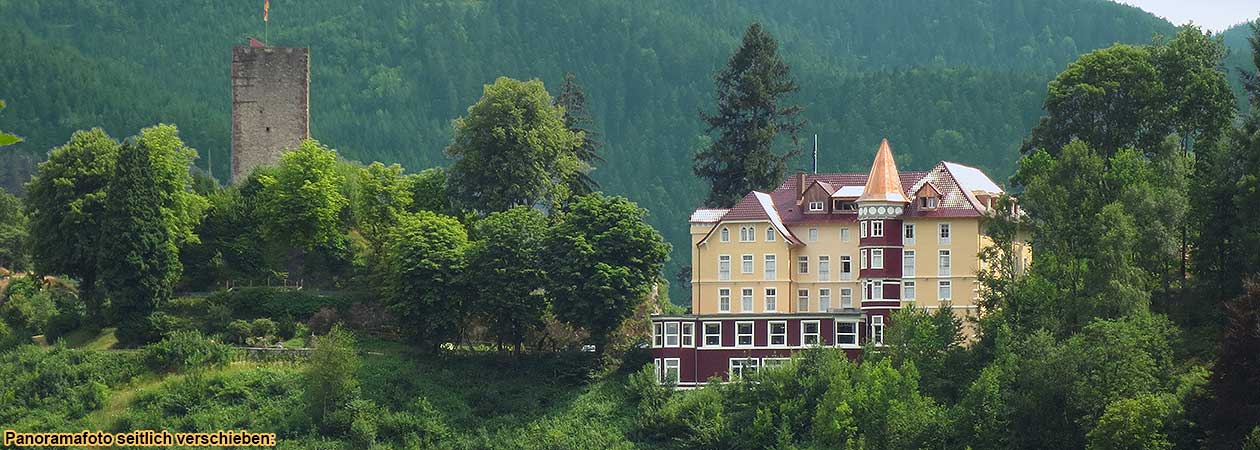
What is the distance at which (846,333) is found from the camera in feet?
285

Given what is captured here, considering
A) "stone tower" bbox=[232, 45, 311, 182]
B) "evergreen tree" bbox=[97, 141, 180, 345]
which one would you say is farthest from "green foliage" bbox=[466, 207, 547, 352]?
"stone tower" bbox=[232, 45, 311, 182]

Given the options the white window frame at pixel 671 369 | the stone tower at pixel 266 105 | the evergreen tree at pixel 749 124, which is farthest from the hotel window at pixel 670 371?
the stone tower at pixel 266 105

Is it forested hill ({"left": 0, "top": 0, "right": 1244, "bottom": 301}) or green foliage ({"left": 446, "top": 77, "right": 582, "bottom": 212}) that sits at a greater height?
forested hill ({"left": 0, "top": 0, "right": 1244, "bottom": 301})

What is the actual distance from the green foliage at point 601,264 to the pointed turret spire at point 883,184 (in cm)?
812

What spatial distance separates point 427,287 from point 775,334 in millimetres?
13324

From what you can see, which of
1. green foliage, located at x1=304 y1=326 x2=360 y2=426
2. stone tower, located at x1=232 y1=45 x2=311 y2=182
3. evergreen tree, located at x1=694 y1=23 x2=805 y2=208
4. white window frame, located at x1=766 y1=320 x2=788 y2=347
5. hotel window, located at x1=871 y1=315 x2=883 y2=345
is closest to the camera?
green foliage, located at x1=304 y1=326 x2=360 y2=426

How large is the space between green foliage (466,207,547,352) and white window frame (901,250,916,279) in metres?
13.7

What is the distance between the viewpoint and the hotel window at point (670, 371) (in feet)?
285

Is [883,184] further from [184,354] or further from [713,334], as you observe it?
[184,354]

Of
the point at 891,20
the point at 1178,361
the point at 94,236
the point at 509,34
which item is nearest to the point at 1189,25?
the point at 1178,361

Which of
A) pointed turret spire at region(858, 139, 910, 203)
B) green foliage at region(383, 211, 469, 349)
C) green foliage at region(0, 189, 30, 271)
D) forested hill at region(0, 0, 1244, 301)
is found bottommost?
green foliage at region(383, 211, 469, 349)

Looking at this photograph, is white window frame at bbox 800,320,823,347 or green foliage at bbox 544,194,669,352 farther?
green foliage at bbox 544,194,669,352

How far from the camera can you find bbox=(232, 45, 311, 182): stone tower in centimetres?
10338

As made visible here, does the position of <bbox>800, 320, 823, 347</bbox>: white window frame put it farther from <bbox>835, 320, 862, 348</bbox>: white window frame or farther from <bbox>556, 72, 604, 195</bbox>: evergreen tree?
<bbox>556, 72, 604, 195</bbox>: evergreen tree
